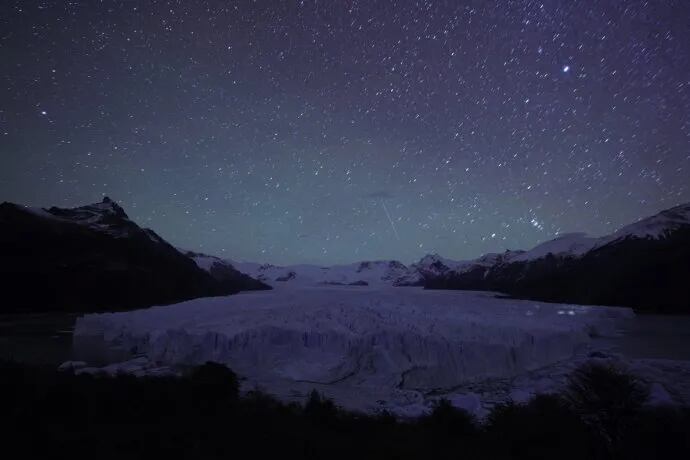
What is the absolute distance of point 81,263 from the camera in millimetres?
49375

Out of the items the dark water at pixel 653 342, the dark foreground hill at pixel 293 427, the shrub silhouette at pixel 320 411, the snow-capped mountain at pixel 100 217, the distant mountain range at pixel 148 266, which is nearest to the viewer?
the dark foreground hill at pixel 293 427

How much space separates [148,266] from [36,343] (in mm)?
39519

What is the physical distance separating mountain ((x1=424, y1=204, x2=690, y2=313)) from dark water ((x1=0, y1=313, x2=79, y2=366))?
57979 millimetres

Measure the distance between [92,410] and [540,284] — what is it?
71445mm

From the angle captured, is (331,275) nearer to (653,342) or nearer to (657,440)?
(653,342)

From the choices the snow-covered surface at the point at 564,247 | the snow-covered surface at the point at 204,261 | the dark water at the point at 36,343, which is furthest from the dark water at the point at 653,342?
the snow-covered surface at the point at 204,261

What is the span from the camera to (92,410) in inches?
276

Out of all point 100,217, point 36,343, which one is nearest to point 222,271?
point 100,217

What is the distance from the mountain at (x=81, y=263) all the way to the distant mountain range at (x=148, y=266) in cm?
10

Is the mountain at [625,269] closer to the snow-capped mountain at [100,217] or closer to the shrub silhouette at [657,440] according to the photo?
the shrub silhouette at [657,440]

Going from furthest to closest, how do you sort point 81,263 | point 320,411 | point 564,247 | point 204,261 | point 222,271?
point 204,261 < point 222,271 < point 564,247 < point 81,263 < point 320,411

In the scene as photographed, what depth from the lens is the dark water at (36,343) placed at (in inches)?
658

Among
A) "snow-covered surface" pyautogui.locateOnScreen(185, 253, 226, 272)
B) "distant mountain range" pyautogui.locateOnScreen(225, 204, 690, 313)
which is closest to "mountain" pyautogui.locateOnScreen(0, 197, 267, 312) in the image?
"snow-covered surface" pyautogui.locateOnScreen(185, 253, 226, 272)

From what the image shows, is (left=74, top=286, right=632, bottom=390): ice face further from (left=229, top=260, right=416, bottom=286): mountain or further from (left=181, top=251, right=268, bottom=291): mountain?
(left=229, top=260, right=416, bottom=286): mountain
